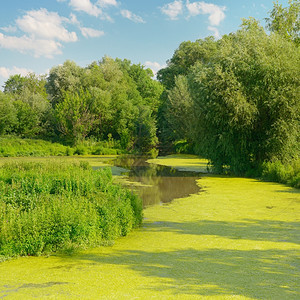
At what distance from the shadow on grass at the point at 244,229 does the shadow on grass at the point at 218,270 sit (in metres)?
0.87

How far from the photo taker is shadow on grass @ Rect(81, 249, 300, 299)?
4270mm

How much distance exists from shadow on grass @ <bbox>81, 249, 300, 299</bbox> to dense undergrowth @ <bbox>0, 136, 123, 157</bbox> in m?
24.7

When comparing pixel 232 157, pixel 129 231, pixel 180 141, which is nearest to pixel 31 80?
pixel 180 141

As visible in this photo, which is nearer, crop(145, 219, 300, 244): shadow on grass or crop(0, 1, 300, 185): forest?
crop(145, 219, 300, 244): shadow on grass

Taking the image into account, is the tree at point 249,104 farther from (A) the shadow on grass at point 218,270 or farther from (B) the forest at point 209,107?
(A) the shadow on grass at point 218,270

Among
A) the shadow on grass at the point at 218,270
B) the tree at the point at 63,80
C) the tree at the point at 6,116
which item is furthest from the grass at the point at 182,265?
the tree at the point at 63,80

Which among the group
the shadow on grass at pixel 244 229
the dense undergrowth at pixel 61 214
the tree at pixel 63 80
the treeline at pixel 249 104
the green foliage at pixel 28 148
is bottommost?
the shadow on grass at pixel 244 229

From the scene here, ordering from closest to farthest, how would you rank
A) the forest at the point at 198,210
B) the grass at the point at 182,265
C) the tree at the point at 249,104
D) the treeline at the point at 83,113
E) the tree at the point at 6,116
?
1. the grass at the point at 182,265
2. the forest at the point at 198,210
3. the tree at the point at 249,104
4. the tree at the point at 6,116
5. the treeline at the point at 83,113

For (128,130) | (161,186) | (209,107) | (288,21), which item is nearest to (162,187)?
(161,186)

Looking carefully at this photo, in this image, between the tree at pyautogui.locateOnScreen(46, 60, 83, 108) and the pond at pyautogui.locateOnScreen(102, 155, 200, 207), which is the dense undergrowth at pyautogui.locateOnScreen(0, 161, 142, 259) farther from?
the tree at pyautogui.locateOnScreen(46, 60, 83, 108)

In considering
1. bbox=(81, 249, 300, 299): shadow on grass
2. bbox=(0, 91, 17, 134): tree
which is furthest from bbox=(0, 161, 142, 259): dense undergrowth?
bbox=(0, 91, 17, 134): tree

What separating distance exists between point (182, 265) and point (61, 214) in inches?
82.7

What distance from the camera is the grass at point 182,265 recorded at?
13.9 ft

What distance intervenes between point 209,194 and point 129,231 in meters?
5.17
